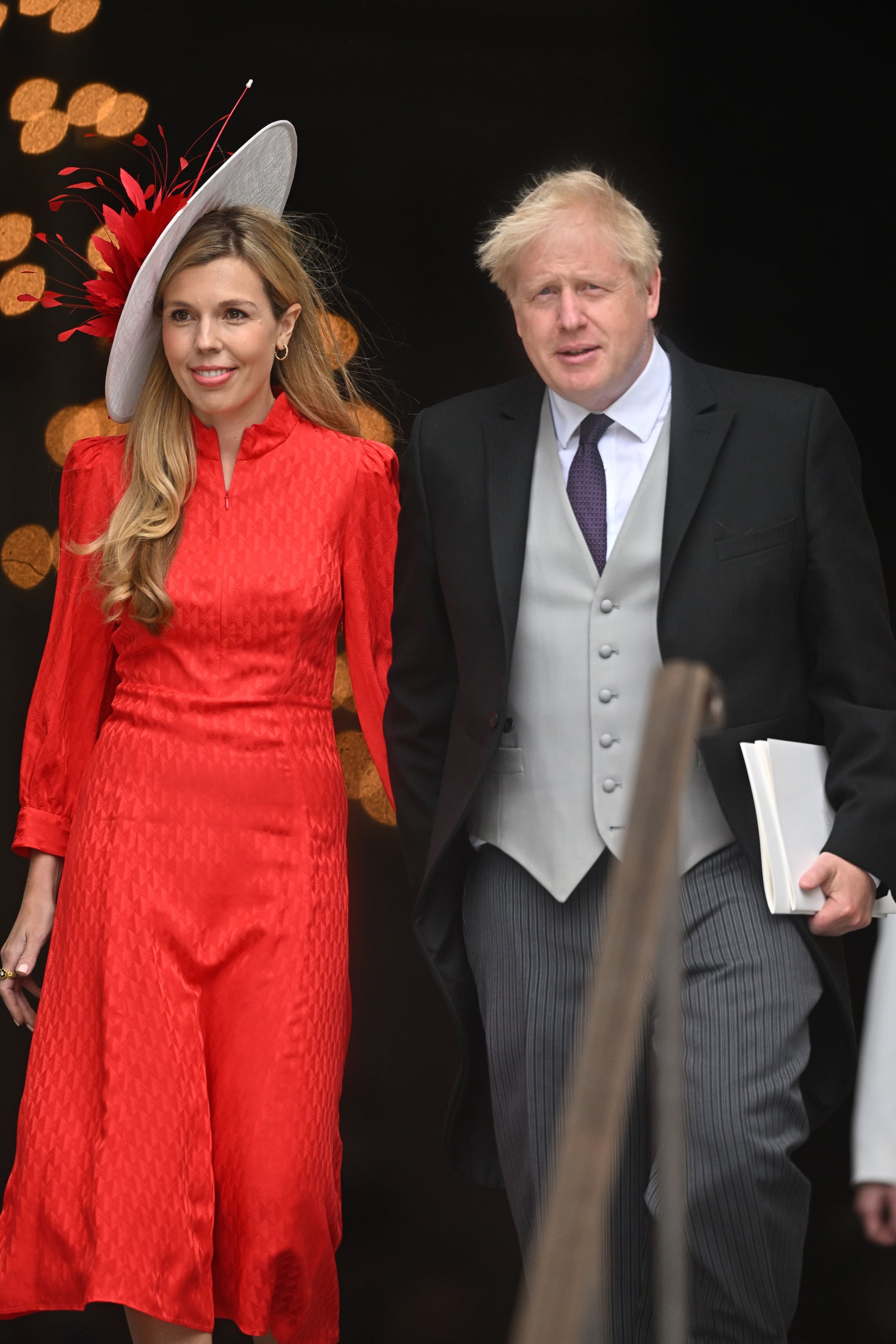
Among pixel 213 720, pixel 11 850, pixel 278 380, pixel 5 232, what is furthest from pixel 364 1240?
pixel 5 232

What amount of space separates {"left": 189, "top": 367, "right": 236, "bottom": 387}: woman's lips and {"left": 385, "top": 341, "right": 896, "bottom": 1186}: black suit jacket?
351 mm

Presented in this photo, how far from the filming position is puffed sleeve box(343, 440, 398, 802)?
299 cm

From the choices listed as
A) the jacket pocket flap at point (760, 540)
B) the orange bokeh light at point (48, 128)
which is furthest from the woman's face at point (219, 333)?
the orange bokeh light at point (48, 128)

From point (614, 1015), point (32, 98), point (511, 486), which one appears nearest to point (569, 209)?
point (511, 486)

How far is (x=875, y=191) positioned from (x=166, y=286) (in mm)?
1474

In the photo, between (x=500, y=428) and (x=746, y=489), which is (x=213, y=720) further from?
(x=746, y=489)

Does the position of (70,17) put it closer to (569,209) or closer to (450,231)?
(450,231)

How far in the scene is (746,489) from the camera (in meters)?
2.60

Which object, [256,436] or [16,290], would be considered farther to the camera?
[16,290]

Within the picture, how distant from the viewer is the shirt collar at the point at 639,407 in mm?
2672

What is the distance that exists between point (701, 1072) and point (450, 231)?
211 cm

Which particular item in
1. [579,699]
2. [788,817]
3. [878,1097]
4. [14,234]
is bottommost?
[878,1097]

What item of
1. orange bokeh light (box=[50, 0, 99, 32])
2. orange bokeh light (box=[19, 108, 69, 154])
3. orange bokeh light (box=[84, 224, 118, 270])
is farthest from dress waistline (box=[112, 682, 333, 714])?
orange bokeh light (box=[50, 0, 99, 32])

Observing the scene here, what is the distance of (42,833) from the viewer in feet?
9.82
